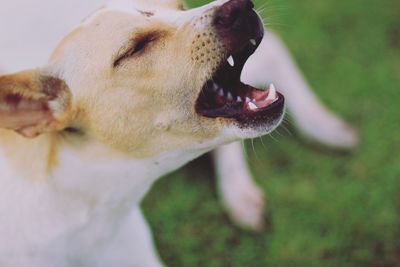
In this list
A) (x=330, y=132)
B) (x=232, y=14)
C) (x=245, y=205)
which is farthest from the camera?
(x=330, y=132)

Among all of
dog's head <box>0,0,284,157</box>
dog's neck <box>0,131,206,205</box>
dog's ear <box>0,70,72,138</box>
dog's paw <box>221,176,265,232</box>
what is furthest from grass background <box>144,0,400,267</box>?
dog's ear <box>0,70,72,138</box>

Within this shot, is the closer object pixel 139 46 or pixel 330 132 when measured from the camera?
pixel 139 46

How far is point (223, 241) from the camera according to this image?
398cm

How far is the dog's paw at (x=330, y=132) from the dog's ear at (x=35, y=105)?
201 centimetres

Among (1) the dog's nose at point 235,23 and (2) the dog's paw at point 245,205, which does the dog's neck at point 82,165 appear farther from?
(2) the dog's paw at point 245,205

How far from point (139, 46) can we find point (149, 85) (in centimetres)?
16

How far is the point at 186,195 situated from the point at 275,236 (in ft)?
2.01

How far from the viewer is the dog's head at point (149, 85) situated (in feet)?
8.94

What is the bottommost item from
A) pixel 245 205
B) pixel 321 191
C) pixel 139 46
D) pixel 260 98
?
pixel 321 191

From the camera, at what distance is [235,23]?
2.72 meters

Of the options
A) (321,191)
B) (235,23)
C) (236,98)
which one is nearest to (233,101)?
(236,98)

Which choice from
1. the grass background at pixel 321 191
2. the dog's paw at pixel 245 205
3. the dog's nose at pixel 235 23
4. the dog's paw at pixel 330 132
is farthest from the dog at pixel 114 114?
the dog's paw at pixel 330 132

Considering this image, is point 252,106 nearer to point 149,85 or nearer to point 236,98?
point 236,98

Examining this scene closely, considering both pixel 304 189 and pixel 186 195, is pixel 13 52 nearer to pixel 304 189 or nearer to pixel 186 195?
pixel 186 195
